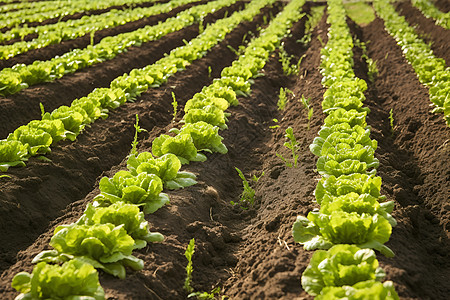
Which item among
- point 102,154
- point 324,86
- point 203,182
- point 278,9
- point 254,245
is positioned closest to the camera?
point 254,245

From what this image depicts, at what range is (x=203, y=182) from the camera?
5797mm

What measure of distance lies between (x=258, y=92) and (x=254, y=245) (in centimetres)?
517

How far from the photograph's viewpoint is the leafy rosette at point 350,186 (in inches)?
179

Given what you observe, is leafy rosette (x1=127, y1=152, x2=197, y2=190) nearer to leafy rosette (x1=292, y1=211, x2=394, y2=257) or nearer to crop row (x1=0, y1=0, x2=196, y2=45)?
leafy rosette (x1=292, y1=211, x2=394, y2=257)

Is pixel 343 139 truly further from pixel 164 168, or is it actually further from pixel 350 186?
pixel 164 168

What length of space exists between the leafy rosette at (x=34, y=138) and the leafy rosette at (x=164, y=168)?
1477mm

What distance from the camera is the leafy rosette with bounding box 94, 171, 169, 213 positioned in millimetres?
4776

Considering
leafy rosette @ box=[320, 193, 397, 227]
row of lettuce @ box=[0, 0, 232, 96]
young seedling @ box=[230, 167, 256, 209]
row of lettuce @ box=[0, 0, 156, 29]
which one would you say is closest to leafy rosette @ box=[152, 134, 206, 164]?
young seedling @ box=[230, 167, 256, 209]

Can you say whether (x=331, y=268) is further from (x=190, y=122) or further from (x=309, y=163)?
(x=190, y=122)

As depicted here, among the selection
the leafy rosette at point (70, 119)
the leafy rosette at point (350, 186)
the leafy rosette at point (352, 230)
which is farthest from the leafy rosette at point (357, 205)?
the leafy rosette at point (70, 119)

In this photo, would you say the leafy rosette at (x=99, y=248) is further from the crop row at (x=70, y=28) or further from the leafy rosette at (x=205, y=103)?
the crop row at (x=70, y=28)

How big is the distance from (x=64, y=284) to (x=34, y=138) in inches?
129

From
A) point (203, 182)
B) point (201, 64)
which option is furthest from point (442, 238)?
point (201, 64)

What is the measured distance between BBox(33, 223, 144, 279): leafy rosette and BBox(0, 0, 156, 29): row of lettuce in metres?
15.1
